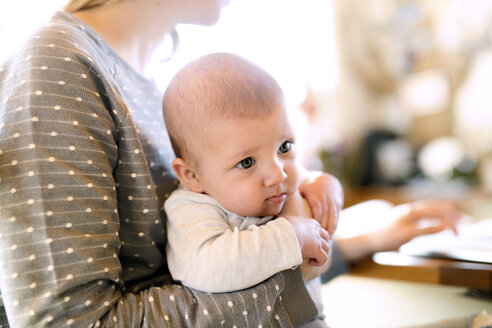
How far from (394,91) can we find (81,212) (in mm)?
3712

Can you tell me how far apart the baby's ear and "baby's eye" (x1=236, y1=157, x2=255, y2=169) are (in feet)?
0.32

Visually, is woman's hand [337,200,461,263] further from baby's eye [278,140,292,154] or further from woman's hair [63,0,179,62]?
woman's hair [63,0,179,62]

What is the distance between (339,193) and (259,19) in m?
1.99

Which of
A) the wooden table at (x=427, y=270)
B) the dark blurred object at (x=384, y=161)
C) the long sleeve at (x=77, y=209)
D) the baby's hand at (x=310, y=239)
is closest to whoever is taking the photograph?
the long sleeve at (x=77, y=209)

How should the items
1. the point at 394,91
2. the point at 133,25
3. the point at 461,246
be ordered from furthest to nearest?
1. the point at 394,91
2. the point at 461,246
3. the point at 133,25

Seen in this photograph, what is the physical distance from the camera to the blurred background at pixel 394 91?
3426 millimetres

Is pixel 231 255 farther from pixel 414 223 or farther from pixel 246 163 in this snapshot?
pixel 414 223

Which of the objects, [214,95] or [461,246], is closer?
[214,95]

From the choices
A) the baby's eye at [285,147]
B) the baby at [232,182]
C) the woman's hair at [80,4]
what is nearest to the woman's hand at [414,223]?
the baby at [232,182]

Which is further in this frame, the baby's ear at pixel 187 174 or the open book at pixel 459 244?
the open book at pixel 459 244

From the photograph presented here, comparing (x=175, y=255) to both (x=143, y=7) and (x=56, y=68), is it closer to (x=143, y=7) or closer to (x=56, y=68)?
(x=56, y=68)

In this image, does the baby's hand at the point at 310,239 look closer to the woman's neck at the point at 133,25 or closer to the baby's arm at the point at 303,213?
the baby's arm at the point at 303,213

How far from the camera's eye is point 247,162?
2.60 feet

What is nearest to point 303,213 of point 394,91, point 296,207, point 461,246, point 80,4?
point 296,207
